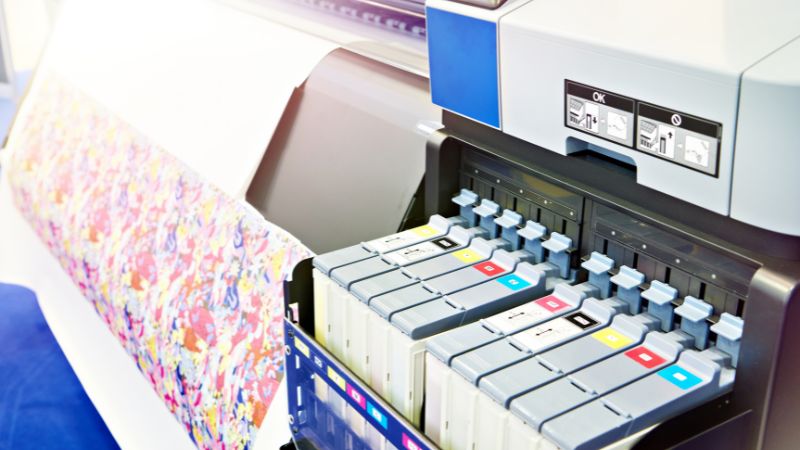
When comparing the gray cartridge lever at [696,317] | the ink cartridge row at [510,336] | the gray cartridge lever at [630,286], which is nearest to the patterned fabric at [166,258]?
the ink cartridge row at [510,336]

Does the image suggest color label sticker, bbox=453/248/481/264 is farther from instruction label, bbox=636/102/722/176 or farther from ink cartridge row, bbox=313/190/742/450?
instruction label, bbox=636/102/722/176

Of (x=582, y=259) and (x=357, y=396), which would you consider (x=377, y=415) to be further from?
(x=582, y=259)

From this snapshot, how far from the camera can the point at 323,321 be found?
148cm

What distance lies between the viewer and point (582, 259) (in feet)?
4.58

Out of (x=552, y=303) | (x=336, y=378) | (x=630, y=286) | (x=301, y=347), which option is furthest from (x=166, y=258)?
(x=630, y=286)

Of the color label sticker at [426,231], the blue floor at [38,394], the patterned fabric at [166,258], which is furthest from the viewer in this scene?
the blue floor at [38,394]

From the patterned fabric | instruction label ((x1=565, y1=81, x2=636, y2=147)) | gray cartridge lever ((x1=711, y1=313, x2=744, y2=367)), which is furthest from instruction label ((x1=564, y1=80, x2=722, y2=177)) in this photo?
the patterned fabric

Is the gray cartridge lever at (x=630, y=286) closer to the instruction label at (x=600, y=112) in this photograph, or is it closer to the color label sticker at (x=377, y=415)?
the instruction label at (x=600, y=112)

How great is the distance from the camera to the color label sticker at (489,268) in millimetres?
1430

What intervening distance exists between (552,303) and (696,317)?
0.23 m

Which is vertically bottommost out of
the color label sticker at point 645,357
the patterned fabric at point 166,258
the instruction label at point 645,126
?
the patterned fabric at point 166,258

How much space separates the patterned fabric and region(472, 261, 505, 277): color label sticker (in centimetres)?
42

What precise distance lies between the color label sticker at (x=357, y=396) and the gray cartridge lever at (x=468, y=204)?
0.40m

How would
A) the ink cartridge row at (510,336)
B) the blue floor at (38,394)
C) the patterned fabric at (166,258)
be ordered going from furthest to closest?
the blue floor at (38,394), the patterned fabric at (166,258), the ink cartridge row at (510,336)
